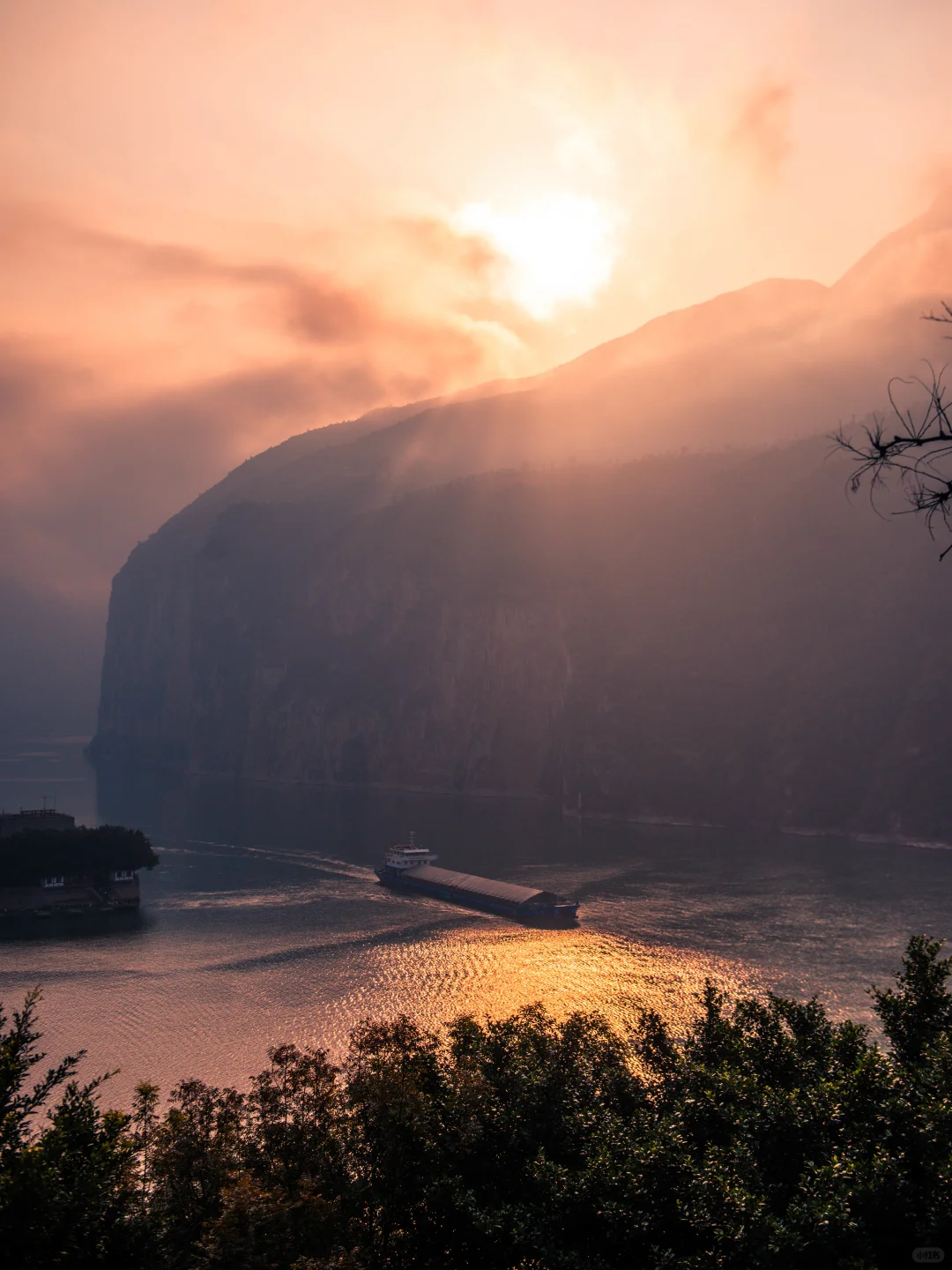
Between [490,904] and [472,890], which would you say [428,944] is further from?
[472,890]

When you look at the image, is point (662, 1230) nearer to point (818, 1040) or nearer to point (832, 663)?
point (818, 1040)

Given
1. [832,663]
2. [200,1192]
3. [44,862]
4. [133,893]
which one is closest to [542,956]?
[133,893]

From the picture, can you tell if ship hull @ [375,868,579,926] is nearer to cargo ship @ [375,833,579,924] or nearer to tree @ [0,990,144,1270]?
cargo ship @ [375,833,579,924]

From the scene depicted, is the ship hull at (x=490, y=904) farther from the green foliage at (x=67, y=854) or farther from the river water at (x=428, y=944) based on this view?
the green foliage at (x=67, y=854)

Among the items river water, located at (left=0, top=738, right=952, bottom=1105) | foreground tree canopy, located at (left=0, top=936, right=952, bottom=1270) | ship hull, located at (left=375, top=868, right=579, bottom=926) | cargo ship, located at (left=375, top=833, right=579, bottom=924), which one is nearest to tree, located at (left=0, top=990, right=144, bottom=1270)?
foreground tree canopy, located at (left=0, top=936, right=952, bottom=1270)

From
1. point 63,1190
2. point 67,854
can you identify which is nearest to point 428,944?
point 67,854

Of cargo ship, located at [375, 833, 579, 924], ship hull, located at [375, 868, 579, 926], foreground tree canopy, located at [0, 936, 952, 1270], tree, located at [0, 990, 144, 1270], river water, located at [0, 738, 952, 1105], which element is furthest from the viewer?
cargo ship, located at [375, 833, 579, 924]
